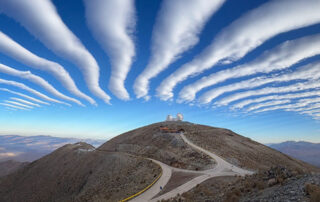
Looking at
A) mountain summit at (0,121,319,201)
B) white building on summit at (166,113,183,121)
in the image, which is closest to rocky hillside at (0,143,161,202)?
mountain summit at (0,121,319,201)

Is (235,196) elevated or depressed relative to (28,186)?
elevated

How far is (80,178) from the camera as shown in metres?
45.3

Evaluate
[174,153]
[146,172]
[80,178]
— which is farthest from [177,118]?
[146,172]

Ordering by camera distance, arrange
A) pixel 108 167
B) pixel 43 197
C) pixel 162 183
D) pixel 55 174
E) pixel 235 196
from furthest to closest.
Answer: pixel 55 174 < pixel 43 197 < pixel 108 167 < pixel 162 183 < pixel 235 196

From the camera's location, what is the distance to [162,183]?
23219mm

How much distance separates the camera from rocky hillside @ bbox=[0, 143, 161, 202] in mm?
28953

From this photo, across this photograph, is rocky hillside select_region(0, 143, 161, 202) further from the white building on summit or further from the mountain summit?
the white building on summit

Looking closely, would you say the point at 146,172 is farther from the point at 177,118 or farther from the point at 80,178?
the point at 177,118

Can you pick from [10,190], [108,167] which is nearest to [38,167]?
[10,190]

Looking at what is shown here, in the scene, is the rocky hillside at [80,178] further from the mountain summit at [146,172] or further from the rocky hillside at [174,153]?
the rocky hillside at [174,153]

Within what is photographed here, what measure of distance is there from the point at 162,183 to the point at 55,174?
177 feet

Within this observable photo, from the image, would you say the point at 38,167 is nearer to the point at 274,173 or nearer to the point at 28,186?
the point at 28,186

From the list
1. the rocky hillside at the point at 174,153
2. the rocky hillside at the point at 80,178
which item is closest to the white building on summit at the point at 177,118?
the rocky hillside at the point at 174,153

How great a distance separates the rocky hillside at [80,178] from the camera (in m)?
29.0
